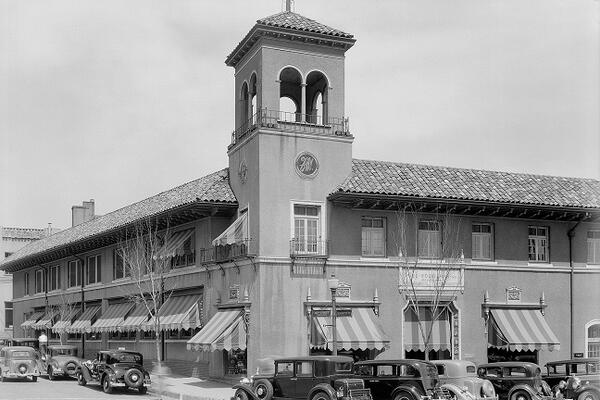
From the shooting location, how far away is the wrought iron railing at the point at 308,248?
31688 mm

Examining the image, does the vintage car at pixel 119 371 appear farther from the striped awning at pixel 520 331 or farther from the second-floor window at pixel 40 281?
the second-floor window at pixel 40 281

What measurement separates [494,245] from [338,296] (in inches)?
291

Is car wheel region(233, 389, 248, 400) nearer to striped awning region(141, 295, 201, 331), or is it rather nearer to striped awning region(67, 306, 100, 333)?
striped awning region(141, 295, 201, 331)

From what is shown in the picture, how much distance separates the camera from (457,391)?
23766 millimetres

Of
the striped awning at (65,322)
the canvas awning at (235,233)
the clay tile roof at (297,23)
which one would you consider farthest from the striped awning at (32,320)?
the clay tile roof at (297,23)

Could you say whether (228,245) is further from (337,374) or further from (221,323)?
(337,374)

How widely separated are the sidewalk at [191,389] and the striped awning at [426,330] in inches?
283

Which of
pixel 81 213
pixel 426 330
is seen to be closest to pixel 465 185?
pixel 426 330

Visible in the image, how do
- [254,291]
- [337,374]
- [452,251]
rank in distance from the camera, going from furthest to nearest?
[452,251] < [254,291] < [337,374]

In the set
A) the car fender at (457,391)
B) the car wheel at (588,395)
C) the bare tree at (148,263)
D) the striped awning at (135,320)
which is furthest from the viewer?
the striped awning at (135,320)

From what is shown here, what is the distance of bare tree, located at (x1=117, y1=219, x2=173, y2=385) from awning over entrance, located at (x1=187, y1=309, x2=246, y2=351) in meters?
4.99

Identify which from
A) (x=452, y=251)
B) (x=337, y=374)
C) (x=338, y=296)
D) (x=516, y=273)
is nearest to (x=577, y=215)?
(x=516, y=273)

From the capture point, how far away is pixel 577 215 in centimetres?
3619

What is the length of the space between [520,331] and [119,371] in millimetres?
15717
